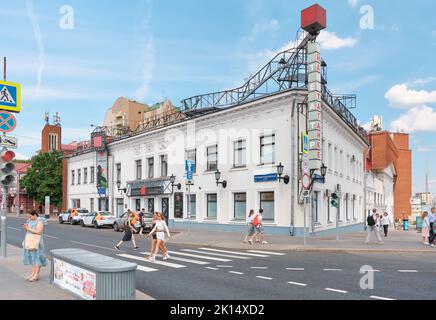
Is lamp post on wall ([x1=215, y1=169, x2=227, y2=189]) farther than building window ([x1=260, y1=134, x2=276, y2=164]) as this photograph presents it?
Yes

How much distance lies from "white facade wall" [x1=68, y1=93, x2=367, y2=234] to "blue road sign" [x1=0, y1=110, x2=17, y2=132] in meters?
16.3

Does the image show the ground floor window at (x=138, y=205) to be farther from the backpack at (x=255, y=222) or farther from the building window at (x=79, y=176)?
the backpack at (x=255, y=222)

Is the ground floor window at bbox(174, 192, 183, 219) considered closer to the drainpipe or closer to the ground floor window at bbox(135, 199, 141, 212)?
the ground floor window at bbox(135, 199, 141, 212)

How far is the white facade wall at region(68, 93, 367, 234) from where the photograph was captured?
25.4 meters

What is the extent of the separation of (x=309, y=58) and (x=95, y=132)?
2692cm

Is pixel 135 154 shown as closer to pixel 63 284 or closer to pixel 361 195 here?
pixel 361 195

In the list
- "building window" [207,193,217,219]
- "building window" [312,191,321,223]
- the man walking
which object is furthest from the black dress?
the man walking

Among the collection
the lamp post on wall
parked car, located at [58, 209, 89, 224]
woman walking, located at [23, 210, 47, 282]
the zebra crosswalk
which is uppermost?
the lamp post on wall

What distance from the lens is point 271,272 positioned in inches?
475

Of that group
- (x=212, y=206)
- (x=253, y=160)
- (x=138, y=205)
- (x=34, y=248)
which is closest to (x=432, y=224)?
(x=253, y=160)

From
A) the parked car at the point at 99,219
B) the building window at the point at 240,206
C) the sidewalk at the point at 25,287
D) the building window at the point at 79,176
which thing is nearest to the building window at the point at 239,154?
the building window at the point at 240,206

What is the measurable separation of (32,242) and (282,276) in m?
6.38

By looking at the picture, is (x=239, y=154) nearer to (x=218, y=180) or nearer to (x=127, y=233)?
(x=218, y=180)

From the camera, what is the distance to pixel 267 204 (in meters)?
26.5
